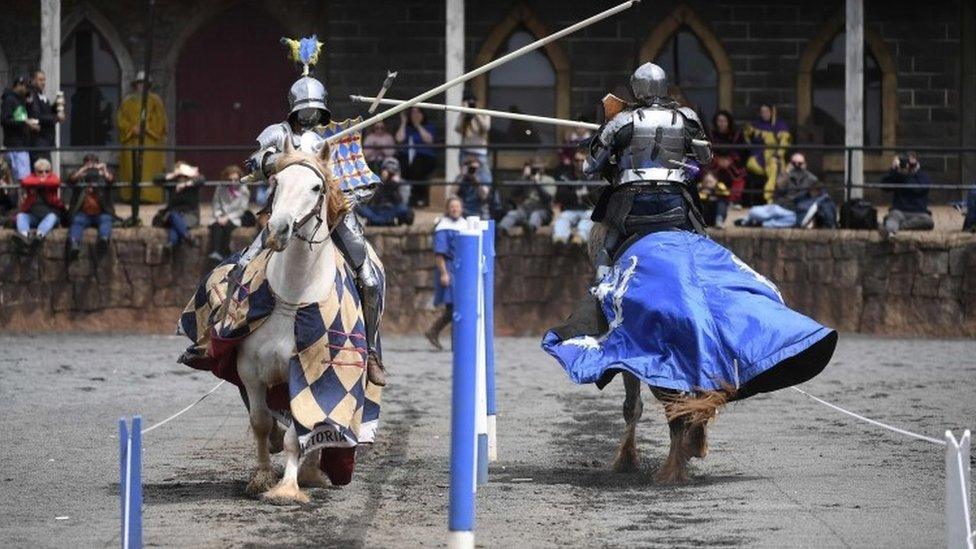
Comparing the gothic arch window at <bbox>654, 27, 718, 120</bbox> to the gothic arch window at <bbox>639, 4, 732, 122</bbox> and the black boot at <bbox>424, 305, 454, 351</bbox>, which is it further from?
the black boot at <bbox>424, 305, 454, 351</bbox>

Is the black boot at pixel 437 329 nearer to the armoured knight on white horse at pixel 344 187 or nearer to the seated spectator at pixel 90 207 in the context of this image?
the seated spectator at pixel 90 207

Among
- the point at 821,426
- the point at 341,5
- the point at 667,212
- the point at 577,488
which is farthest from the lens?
the point at 341,5

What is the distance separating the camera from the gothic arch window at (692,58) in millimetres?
26531

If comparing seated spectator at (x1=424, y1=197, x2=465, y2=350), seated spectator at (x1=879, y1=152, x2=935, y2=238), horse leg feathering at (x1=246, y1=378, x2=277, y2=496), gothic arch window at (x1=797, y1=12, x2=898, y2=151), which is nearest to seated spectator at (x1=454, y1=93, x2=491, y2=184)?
seated spectator at (x1=424, y1=197, x2=465, y2=350)

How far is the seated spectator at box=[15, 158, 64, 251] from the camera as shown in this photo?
69.0ft

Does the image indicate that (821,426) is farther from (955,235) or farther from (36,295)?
(36,295)

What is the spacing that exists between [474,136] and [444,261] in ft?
11.3

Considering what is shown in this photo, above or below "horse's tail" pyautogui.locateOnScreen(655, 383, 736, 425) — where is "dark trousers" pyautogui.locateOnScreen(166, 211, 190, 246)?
above

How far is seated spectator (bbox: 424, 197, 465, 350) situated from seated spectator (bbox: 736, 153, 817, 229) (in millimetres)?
3500

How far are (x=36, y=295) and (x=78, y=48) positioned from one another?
6711 millimetres

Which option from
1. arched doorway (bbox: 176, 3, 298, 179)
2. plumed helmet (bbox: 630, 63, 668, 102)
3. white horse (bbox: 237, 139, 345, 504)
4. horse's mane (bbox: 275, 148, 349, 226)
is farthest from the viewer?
arched doorway (bbox: 176, 3, 298, 179)

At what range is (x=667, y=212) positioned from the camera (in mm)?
11578

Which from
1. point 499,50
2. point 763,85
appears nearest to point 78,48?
point 499,50

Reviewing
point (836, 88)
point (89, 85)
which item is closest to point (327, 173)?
point (836, 88)
